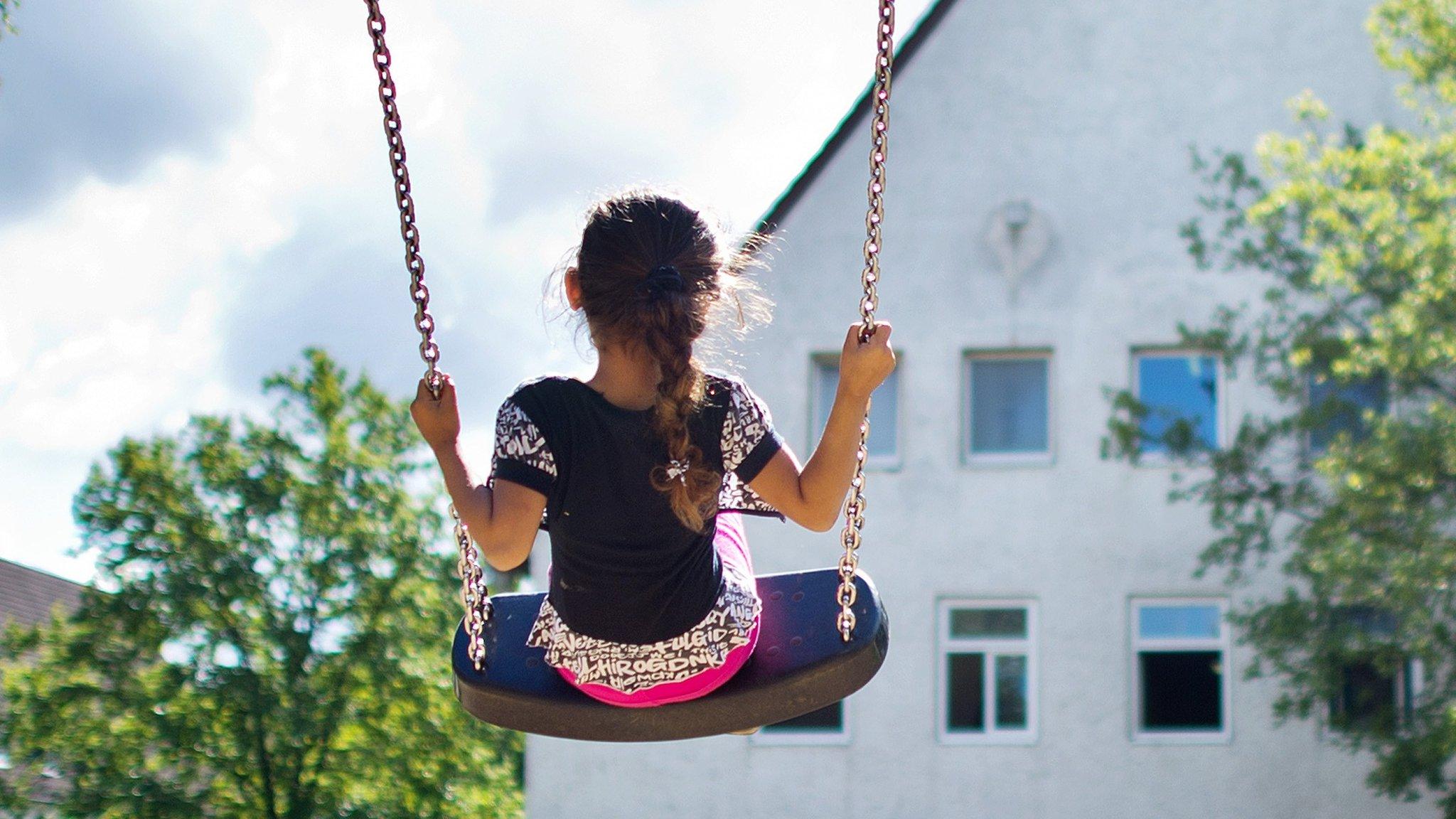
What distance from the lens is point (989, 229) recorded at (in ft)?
46.8

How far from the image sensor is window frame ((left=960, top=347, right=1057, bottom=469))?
13992mm

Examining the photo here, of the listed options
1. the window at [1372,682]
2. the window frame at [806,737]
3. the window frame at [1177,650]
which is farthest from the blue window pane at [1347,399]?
the window frame at [806,737]

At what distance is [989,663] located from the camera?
13.8 meters

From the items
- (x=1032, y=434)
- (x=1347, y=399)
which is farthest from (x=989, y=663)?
(x=1347, y=399)

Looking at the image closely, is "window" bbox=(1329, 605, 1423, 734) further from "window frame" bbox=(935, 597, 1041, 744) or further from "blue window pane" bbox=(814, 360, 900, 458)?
"blue window pane" bbox=(814, 360, 900, 458)

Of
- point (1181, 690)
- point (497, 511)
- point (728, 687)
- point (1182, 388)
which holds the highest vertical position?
point (1182, 388)

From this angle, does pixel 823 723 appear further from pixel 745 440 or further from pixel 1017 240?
pixel 745 440

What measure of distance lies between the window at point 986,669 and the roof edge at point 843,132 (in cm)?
331

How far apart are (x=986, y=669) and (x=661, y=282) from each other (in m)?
11.1

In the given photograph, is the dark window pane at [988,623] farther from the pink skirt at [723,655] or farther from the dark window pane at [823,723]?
the pink skirt at [723,655]

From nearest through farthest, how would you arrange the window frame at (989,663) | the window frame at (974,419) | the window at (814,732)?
1. the window frame at (989,663)
2. the window at (814,732)
3. the window frame at (974,419)

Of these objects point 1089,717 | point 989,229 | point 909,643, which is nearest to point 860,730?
point 909,643

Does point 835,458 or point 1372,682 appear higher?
point 1372,682

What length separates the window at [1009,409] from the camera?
14.1m
